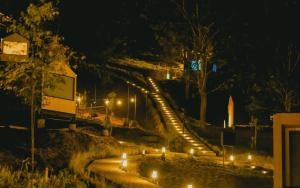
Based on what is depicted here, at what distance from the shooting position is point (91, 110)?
43594 mm

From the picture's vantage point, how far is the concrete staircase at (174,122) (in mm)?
35500

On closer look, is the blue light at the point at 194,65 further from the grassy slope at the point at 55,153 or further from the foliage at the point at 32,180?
the foliage at the point at 32,180

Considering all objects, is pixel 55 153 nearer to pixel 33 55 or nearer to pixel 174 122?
pixel 33 55

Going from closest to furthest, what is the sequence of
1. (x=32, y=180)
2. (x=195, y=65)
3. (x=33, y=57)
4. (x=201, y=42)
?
(x=32, y=180) → (x=33, y=57) → (x=201, y=42) → (x=195, y=65)

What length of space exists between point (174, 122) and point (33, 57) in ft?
78.7

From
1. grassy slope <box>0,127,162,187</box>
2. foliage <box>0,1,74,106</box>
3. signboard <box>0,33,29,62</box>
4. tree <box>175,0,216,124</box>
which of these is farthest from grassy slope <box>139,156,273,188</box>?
tree <box>175,0,216,124</box>

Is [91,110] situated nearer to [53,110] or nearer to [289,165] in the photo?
[53,110]

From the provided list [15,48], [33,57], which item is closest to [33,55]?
[33,57]

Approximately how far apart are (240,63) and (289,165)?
28.3m

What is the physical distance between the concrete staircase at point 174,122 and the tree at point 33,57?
1700 centimetres

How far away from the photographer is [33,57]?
18.5 meters

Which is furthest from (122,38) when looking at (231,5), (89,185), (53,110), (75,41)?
(89,185)

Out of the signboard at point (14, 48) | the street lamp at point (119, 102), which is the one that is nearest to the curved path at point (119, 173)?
the signboard at point (14, 48)

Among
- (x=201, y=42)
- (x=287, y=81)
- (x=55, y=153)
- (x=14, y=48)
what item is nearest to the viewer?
(x=14, y=48)
